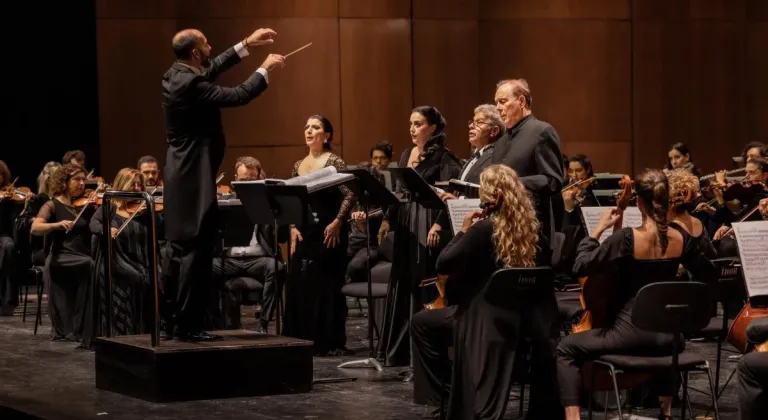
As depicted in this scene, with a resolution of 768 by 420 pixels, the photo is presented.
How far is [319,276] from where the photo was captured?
804 cm

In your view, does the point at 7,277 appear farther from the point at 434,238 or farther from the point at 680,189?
the point at 680,189

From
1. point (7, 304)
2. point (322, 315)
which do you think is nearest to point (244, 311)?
point (7, 304)

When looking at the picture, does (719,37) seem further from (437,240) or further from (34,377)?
(34,377)

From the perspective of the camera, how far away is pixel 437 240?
6.63 metres

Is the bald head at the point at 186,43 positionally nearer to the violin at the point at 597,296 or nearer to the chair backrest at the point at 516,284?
the chair backrest at the point at 516,284

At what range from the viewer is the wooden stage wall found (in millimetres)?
12453

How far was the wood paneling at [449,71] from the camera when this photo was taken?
42.6 ft

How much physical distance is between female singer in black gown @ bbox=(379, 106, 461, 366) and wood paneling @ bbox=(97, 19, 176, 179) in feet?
18.2

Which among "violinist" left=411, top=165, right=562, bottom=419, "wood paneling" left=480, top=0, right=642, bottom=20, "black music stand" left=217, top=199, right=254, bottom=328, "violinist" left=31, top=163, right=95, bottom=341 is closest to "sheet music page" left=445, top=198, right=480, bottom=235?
"violinist" left=411, top=165, right=562, bottom=419

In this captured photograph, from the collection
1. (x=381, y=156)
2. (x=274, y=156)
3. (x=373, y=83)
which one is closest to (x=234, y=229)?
(x=381, y=156)

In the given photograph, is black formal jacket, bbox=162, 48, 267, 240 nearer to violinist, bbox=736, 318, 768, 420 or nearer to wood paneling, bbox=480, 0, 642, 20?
violinist, bbox=736, 318, 768, 420

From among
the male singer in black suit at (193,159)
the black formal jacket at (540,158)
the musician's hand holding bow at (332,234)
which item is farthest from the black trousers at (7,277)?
→ the black formal jacket at (540,158)

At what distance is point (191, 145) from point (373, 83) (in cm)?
685

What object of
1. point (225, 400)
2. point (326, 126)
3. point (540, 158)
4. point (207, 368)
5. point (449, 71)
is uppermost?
point (449, 71)
